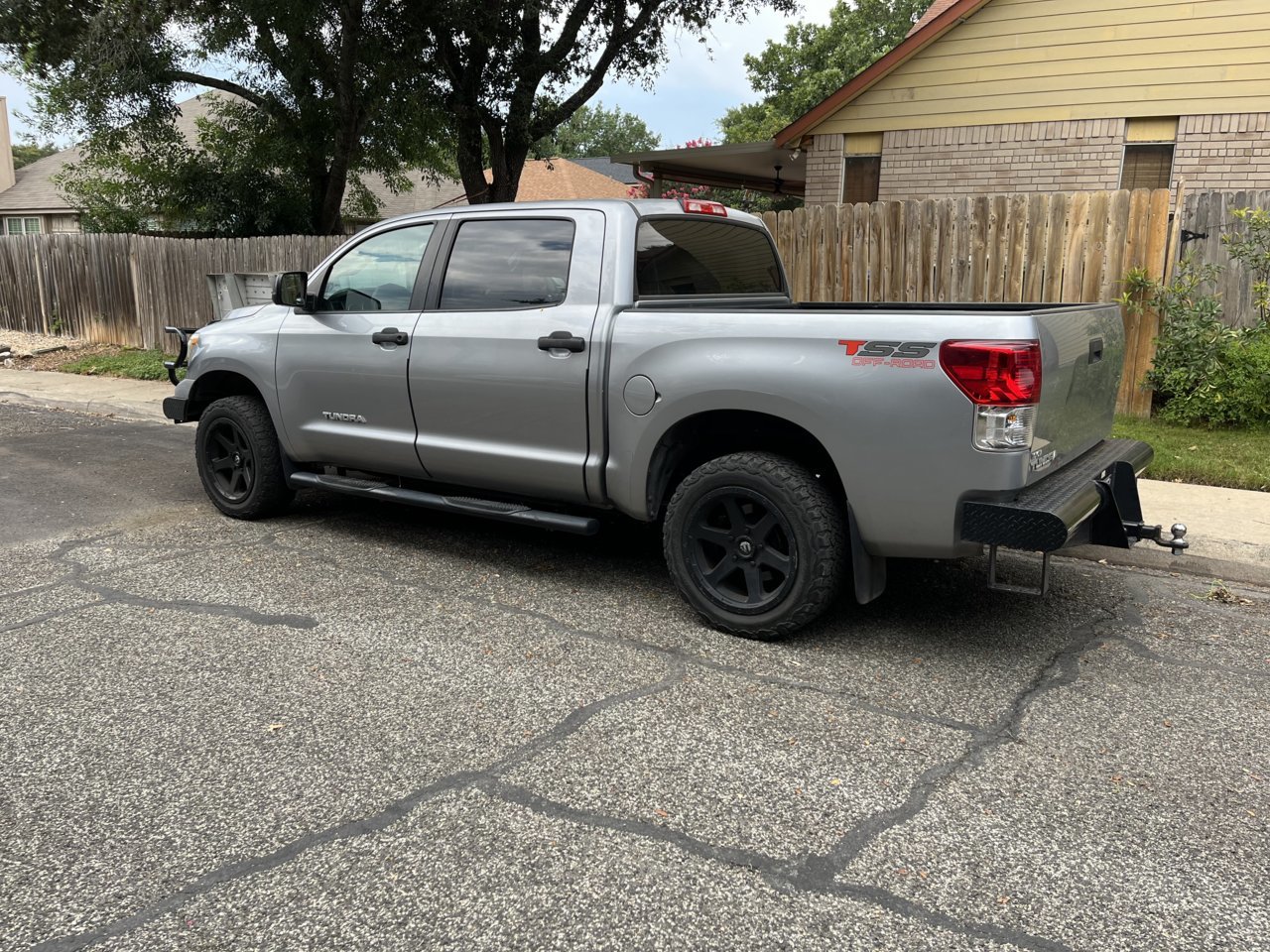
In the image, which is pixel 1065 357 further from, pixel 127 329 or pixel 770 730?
pixel 127 329

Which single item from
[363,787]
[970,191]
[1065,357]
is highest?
[970,191]

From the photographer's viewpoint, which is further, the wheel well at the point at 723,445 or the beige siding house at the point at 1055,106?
the beige siding house at the point at 1055,106

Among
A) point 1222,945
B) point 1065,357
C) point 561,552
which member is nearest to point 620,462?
point 561,552

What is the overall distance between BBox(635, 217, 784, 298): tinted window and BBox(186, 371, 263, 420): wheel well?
2935 millimetres

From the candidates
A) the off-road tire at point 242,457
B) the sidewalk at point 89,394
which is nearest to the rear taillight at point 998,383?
the off-road tire at point 242,457

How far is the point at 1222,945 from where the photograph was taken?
2.43 meters

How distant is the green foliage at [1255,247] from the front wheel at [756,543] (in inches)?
243

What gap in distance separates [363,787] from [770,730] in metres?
1.41

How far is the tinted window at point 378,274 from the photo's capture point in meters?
5.57

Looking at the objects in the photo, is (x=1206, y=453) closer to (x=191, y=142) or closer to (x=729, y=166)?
(x=729, y=166)

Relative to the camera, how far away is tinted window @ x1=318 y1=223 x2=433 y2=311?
557 centimetres

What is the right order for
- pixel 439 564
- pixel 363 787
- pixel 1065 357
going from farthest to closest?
pixel 439 564 < pixel 1065 357 < pixel 363 787

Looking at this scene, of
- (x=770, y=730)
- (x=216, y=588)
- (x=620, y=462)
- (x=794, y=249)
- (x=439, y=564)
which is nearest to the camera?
(x=770, y=730)

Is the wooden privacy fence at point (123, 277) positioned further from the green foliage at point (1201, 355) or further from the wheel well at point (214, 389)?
the green foliage at point (1201, 355)
